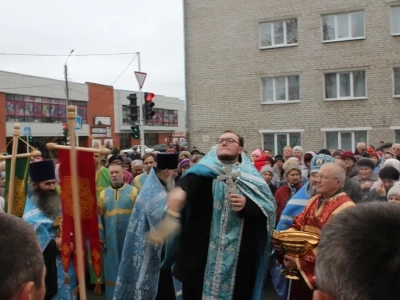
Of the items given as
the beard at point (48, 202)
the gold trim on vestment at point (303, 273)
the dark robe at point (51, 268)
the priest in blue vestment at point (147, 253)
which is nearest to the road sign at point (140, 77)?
the priest in blue vestment at point (147, 253)

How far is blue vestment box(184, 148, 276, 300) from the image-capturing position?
447 centimetres

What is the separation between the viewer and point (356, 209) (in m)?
1.46

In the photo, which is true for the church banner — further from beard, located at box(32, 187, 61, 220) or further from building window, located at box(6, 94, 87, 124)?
building window, located at box(6, 94, 87, 124)

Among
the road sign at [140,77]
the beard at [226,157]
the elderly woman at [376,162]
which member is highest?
the road sign at [140,77]

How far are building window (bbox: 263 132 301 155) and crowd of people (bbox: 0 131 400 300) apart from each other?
14.6m

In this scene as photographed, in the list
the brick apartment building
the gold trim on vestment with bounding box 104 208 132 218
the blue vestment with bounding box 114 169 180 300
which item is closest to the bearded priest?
the blue vestment with bounding box 114 169 180 300

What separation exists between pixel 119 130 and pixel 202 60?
94.5 feet

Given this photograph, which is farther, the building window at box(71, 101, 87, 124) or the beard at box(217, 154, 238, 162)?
the building window at box(71, 101, 87, 124)

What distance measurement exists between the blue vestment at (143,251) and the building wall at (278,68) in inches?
665

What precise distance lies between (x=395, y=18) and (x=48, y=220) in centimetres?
1966

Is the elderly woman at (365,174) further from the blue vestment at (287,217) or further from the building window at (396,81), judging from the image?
the building window at (396,81)

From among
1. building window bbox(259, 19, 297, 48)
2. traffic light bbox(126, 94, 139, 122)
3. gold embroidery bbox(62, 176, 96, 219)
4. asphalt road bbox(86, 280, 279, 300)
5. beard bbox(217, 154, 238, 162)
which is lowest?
asphalt road bbox(86, 280, 279, 300)

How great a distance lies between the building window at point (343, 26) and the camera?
21.7m

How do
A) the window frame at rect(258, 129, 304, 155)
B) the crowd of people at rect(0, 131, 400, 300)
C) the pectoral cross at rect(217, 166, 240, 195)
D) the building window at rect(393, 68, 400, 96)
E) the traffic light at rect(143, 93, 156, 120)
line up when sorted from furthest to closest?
the window frame at rect(258, 129, 304, 155) < the building window at rect(393, 68, 400, 96) < the traffic light at rect(143, 93, 156, 120) < the pectoral cross at rect(217, 166, 240, 195) < the crowd of people at rect(0, 131, 400, 300)
